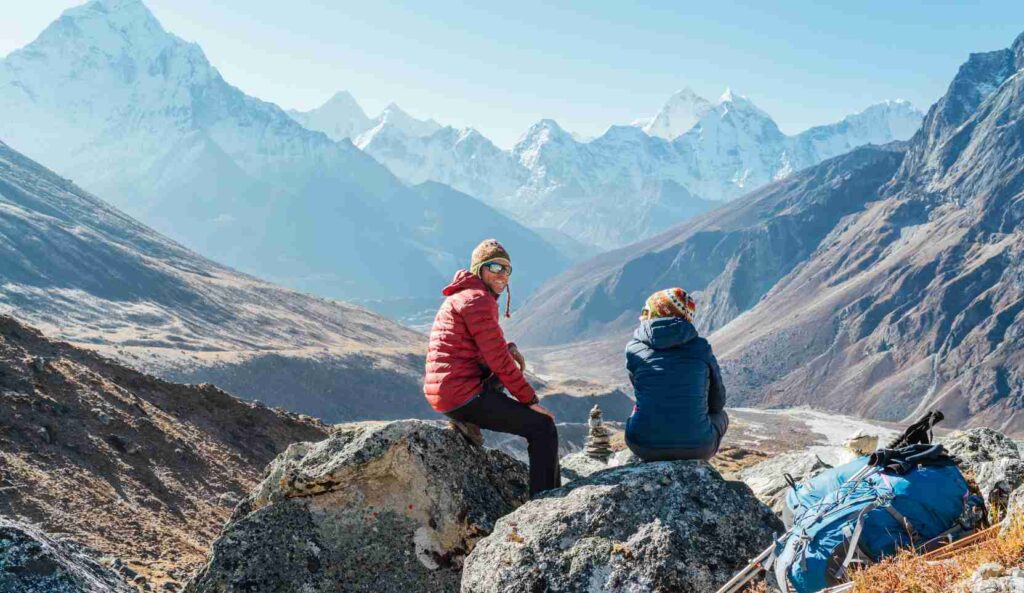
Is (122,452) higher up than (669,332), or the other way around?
(669,332)

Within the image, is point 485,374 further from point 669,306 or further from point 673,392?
point 669,306

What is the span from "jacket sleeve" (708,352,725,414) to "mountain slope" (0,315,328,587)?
8638 mm

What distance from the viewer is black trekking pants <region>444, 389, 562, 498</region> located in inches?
338

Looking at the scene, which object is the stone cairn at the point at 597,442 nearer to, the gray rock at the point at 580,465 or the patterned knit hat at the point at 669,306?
the gray rock at the point at 580,465

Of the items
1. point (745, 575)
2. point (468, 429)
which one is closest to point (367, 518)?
point (468, 429)

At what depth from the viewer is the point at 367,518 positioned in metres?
8.65

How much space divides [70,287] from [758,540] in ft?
461

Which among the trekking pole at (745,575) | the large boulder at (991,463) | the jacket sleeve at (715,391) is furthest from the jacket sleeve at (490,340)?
the large boulder at (991,463)

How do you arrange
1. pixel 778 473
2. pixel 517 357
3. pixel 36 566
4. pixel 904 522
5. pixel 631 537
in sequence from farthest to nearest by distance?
pixel 778 473, pixel 517 357, pixel 631 537, pixel 36 566, pixel 904 522

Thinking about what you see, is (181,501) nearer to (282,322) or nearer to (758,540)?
(758,540)

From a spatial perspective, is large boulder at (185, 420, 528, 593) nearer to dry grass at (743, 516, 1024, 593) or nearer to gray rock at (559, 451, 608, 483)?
gray rock at (559, 451, 608, 483)

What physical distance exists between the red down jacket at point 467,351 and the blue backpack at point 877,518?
330 centimetres

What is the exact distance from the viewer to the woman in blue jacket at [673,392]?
332 inches

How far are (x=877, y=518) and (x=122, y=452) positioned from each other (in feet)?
57.0
